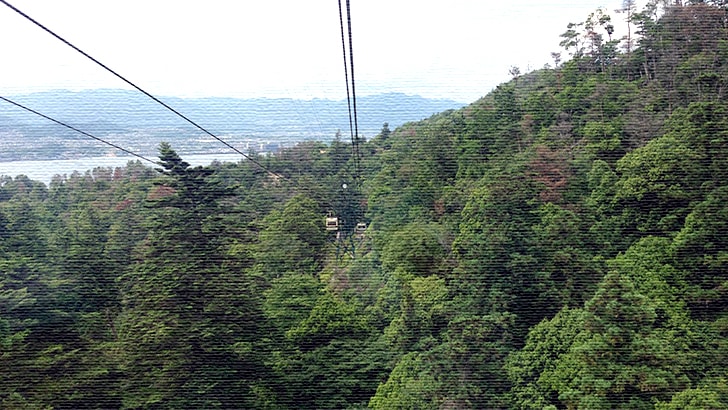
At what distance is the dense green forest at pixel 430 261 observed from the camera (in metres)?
2.41

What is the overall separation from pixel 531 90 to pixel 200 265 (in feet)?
7.18

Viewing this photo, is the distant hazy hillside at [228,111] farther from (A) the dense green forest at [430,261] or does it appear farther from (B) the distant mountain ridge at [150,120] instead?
(A) the dense green forest at [430,261]

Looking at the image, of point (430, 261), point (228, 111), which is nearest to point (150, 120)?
point (228, 111)

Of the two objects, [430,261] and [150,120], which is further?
[430,261]

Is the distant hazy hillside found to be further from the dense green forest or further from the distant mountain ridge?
the dense green forest

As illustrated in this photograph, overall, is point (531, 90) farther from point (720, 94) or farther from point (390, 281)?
point (390, 281)

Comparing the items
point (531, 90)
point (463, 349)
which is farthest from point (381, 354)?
point (531, 90)

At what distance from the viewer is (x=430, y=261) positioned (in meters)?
3.23

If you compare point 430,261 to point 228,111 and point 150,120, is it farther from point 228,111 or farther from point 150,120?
point 150,120

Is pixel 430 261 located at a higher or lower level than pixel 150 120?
lower

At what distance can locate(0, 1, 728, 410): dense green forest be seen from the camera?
7.90 feet

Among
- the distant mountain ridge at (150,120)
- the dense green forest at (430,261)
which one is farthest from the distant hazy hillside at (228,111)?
the dense green forest at (430,261)

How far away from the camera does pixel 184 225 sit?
2666mm

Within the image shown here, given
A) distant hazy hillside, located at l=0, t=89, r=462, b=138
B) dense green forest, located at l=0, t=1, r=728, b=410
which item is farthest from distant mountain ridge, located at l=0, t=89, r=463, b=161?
dense green forest, located at l=0, t=1, r=728, b=410
